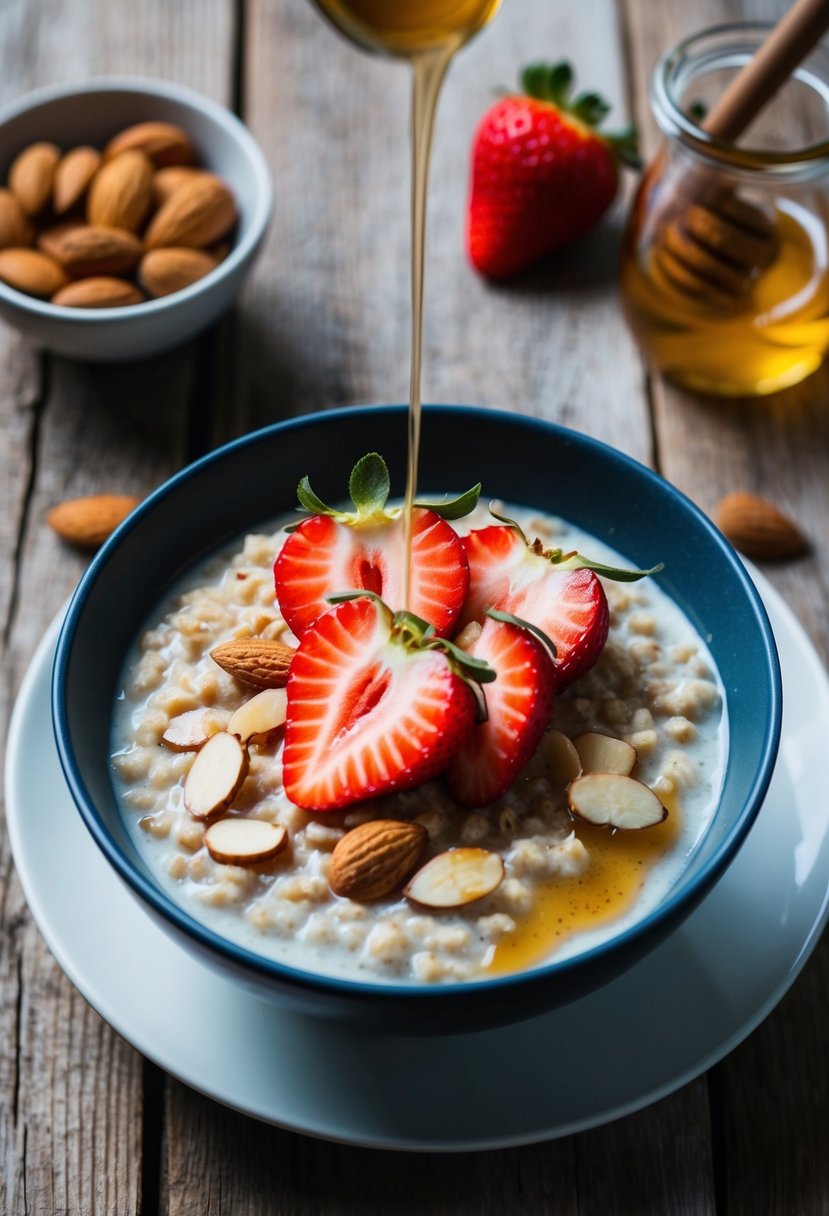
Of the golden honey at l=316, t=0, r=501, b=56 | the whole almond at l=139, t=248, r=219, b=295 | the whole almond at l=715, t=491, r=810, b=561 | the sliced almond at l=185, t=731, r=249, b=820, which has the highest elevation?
the golden honey at l=316, t=0, r=501, b=56

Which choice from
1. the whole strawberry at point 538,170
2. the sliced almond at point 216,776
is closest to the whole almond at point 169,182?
the whole strawberry at point 538,170

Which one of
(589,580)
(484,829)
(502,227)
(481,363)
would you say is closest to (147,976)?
(484,829)

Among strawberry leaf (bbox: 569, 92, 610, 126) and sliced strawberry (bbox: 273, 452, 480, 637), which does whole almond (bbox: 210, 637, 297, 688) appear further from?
strawberry leaf (bbox: 569, 92, 610, 126)

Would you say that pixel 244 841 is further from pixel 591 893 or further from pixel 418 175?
pixel 418 175

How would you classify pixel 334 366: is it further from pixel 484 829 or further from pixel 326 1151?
pixel 326 1151

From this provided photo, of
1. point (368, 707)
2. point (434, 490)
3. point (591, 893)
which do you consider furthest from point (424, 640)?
point (434, 490)

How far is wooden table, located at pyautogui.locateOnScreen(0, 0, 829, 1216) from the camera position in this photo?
1.39 m

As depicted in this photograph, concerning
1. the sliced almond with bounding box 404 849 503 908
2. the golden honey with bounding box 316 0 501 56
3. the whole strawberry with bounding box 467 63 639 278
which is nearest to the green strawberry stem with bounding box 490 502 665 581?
the sliced almond with bounding box 404 849 503 908

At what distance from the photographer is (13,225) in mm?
2010

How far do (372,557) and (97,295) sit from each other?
729 mm

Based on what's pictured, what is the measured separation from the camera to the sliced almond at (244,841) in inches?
51.0

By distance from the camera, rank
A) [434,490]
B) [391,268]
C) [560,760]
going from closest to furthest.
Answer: [560,760], [434,490], [391,268]

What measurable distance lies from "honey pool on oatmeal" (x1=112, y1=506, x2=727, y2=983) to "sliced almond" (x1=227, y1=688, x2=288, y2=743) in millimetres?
18

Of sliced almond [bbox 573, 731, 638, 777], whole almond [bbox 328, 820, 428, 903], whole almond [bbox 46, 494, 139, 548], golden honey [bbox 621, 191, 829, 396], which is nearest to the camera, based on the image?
whole almond [bbox 328, 820, 428, 903]
